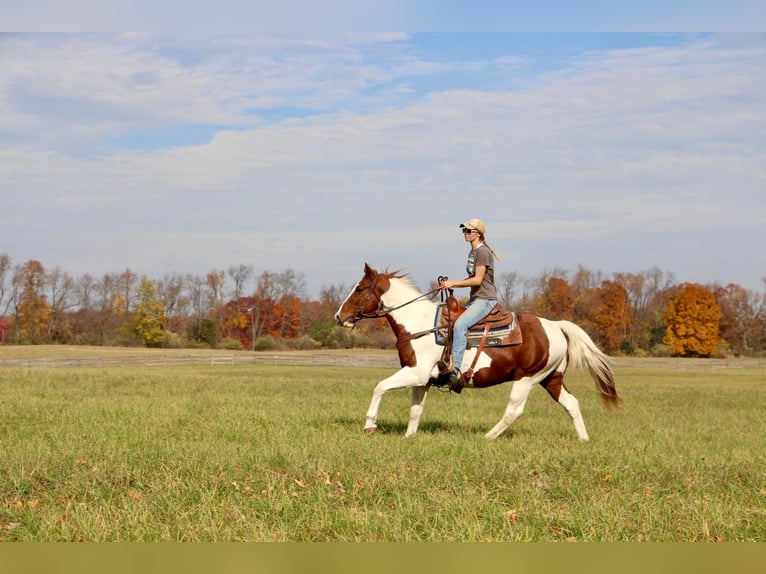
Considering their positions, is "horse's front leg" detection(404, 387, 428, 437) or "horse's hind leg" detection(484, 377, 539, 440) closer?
"horse's front leg" detection(404, 387, 428, 437)

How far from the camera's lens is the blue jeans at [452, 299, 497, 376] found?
42.6ft

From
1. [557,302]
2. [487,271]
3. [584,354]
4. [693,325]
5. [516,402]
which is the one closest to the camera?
[487,271]

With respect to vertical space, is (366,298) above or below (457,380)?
above

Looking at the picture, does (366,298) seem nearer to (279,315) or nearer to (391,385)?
(391,385)

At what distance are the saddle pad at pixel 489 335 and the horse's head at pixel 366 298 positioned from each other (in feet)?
3.43

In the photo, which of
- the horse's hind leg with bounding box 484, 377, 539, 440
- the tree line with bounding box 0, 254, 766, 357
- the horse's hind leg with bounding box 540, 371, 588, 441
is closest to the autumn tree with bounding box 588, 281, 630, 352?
the tree line with bounding box 0, 254, 766, 357

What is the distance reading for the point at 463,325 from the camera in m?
13.0

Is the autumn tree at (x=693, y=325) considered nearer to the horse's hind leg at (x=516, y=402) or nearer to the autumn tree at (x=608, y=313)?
the autumn tree at (x=608, y=313)

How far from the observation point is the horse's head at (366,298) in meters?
13.7

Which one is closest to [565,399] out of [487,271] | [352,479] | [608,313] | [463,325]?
[463,325]

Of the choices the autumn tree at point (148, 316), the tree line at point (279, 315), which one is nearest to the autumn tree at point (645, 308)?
the tree line at point (279, 315)

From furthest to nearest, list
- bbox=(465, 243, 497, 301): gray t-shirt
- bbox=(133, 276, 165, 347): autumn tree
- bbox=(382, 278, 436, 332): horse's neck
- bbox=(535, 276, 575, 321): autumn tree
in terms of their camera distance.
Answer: bbox=(133, 276, 165, 347): autumn tree
bbox=(535, 276, 575, 321): autumn tree
bbox=(382, 278, 436, 332): horse's neck
bbox=(465, 243, 497, 301): gray t-shirt

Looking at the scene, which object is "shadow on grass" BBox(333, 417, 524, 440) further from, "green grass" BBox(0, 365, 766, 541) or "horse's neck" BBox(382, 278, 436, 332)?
"horse's neck" BBox(382, 278, 436, 332)

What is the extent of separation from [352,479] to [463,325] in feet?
16.3
